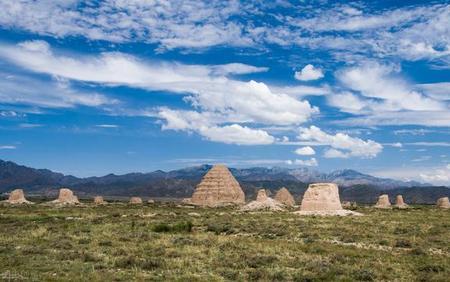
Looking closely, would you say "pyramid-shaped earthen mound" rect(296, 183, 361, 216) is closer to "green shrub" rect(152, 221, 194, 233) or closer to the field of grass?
the field of grass

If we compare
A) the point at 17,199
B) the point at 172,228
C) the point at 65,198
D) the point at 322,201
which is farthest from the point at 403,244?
the point at 17,199

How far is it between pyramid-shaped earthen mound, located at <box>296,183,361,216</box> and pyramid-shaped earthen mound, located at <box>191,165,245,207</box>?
58.0 meters

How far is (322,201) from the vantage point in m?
49.5

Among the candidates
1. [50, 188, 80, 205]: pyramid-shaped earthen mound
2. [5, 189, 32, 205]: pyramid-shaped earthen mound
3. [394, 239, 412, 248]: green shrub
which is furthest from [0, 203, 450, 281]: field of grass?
[5, 189, 32, 205]: pyramid-shaped earthen mound

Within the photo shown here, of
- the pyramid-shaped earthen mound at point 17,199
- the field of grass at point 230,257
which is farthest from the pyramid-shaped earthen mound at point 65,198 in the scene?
the field of grass at point 230,257

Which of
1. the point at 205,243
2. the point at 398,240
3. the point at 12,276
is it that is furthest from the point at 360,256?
the point at 12,276

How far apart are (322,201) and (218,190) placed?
65435 millimetres

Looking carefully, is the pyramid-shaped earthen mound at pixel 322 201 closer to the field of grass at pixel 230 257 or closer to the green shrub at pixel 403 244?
the field of grass at pixel 230 257

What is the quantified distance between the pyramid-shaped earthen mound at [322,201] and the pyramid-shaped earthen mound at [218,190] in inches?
2283

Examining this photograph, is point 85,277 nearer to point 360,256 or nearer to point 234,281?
point 234,281

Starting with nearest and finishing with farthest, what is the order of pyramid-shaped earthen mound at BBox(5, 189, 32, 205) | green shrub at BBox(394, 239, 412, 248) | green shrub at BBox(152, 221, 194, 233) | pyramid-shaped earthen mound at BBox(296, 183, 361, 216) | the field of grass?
the field of grass → green shrub at BBox(394, 239, 412, 248) → green shrub at BBox(152, 221, 194, 233) → pyramid-shaped earthen mound at BBox(296, 183, 361, 216) → pyramid-shaped earthen mound at BBox(5, 189, 32, 205)

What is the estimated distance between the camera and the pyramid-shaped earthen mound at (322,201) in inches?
1930

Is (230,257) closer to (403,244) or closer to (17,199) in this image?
(403,244)

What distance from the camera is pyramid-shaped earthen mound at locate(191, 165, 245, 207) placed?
363 feet
